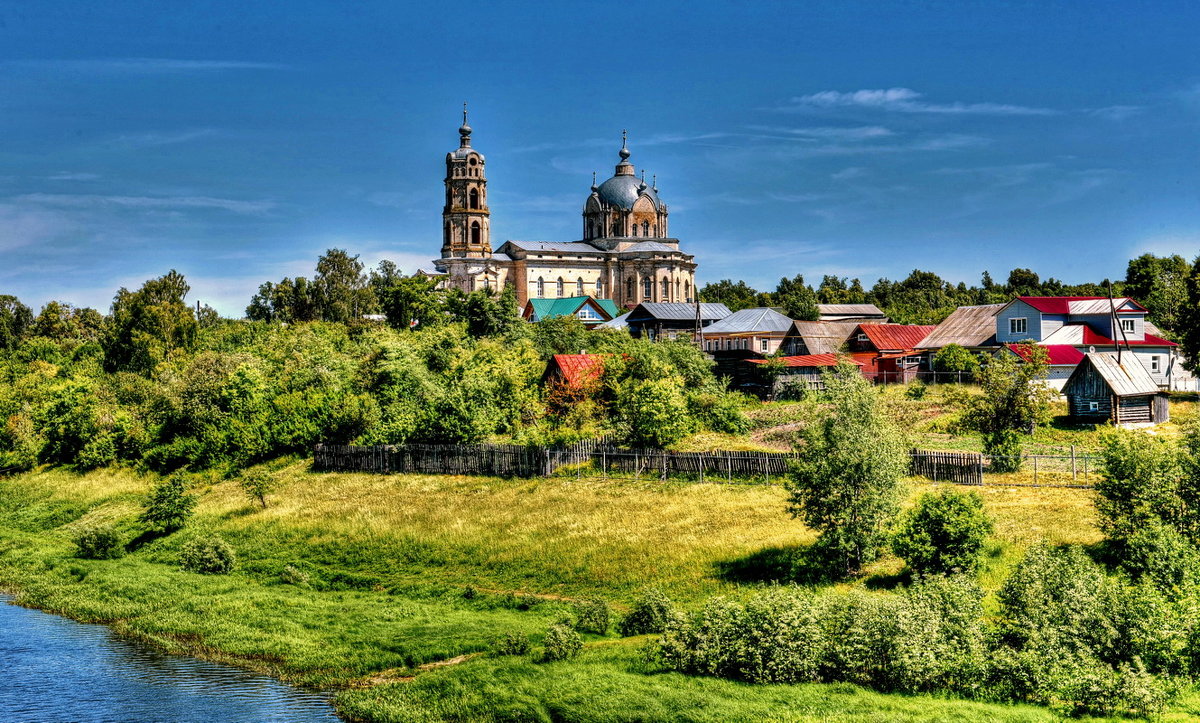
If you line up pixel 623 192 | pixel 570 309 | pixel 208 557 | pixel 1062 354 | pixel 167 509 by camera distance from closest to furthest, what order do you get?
pixel 208 557
pixel 167 509
pixel 1062 354
pixel 570 309
pixel 623 192

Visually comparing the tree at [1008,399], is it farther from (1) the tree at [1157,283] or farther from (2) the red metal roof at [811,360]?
(1) the tree at [1157,283]

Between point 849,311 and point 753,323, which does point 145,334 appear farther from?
point 849,311

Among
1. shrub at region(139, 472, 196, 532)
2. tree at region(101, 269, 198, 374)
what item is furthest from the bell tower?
shrub at region(139, 472, 196, 532)

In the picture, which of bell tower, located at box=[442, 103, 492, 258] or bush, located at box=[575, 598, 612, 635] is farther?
bell tower, located at box=[442, 103, 492, 258]

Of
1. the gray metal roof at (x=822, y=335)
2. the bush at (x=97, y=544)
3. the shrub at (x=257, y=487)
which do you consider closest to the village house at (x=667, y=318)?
the gray metal roof at (x=822, y=335)

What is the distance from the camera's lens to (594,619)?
24922 mm

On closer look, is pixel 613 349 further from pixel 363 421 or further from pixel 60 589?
pixel 60 589

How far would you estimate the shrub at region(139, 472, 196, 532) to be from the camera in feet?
128

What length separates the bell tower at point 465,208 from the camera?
111250 mm

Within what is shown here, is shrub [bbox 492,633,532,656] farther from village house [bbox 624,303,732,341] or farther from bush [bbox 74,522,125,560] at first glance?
village house [bbox 624,303,732,341]

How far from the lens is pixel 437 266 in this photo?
111 metres

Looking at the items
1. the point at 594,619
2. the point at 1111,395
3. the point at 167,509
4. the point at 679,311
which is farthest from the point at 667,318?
the point at 594,619

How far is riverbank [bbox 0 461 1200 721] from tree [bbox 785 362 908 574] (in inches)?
44.9

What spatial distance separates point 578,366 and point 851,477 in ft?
90.2
